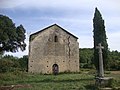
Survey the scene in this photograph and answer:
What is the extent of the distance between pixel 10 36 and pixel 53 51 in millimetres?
12947

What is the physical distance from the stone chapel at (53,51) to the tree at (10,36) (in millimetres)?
10123

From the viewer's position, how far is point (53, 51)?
1407 inches

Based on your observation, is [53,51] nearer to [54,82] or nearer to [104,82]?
[54,82]

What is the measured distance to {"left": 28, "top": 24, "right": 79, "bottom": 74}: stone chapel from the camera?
115ft

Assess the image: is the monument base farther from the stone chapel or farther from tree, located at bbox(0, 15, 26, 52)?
tree, located at bbox(0, 15, 26, 52)

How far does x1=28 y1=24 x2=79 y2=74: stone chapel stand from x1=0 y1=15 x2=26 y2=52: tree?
33.2 ft

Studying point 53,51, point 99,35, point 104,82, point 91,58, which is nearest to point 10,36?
point 53,51

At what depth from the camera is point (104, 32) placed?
23.6 m

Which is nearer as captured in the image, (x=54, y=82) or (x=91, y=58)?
(x=54, y=82)

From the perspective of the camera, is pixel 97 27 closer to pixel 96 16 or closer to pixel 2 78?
pixel 96 16

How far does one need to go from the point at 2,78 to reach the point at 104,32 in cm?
1166

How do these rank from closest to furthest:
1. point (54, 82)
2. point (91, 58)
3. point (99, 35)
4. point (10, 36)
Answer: point (54, 82) → point (99, 35) → point (91, 58) → point (10, 36)

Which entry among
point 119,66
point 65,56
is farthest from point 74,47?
point 119,66

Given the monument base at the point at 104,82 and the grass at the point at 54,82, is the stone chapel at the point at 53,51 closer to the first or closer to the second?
the grass at the point at 54,82
